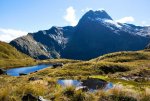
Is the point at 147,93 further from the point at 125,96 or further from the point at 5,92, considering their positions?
the point at 5,92

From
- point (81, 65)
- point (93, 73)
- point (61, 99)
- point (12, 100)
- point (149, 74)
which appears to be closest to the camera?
point (12, 100)

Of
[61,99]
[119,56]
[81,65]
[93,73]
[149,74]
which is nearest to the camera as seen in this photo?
[61,99]

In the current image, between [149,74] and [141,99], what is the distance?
91541 mm

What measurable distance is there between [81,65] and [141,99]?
12730cm

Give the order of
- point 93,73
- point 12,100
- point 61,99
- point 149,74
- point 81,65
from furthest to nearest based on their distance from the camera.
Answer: point 81,65, point 93,73, point 149,74, point 61,99, point 12,100

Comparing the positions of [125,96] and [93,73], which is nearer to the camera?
[125,96]

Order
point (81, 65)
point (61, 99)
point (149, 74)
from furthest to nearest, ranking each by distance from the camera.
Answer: point (81, 65) → point (149, 74) → point (61, 99)

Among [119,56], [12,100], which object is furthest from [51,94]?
[119,56]

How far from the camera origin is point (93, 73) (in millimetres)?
125312

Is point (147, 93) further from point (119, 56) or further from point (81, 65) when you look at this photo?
point (119, 56)

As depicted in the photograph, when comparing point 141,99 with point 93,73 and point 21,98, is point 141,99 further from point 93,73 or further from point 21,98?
point 93,73

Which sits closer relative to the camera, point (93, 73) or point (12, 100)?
point (12, 100)

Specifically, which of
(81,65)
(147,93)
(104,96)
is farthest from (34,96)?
(81,65)

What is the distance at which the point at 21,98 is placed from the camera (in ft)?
59.0
